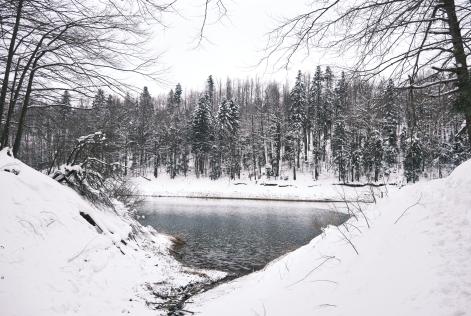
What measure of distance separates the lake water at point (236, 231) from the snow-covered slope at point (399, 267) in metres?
3.29

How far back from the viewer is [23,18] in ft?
20.3

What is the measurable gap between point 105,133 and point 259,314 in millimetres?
8877

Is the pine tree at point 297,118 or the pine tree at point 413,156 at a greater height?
the pine tree at point 297,118

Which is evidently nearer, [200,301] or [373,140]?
[200,301]

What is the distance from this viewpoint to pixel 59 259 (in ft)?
20.8

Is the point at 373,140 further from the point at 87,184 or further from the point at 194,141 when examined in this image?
the point at 87,184

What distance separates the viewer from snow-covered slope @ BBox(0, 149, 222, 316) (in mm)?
5074

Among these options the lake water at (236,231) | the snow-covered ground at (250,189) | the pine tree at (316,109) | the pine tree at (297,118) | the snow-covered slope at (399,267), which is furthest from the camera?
the pine tree at (316,109)

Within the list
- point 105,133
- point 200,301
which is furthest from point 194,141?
point 200,301

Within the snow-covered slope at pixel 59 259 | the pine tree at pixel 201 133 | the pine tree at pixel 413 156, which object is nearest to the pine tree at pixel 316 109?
the pine tree at pixel 201 133

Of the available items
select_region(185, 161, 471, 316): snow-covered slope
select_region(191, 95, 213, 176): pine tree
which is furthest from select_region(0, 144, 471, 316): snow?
select_region(191, 95, 213, 176): pine tree

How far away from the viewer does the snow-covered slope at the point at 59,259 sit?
5.07 metres

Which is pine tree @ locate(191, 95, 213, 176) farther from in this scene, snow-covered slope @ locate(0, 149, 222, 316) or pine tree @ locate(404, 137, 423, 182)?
snow-covered slope @ locate(0, 149, 222, 316)

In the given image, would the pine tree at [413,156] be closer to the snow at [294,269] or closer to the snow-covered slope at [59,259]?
the snow at [294,269]
